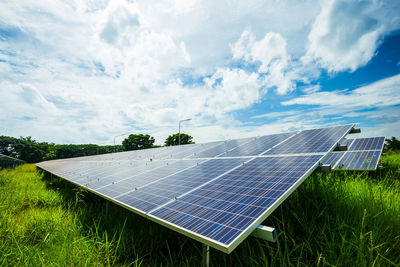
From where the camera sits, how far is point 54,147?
220 feet

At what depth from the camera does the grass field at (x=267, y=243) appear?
2842 millimetres

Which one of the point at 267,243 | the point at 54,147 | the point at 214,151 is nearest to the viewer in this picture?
the point at 267,243

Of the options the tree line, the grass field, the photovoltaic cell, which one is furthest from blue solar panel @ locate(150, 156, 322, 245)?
the tree line

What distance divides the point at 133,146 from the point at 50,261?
7691 centimetres

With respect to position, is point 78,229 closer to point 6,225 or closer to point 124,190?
point 124,190

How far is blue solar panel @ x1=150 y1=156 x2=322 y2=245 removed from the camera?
2.34 metres

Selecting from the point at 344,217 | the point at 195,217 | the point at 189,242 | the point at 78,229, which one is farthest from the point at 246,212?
the point at 78,229

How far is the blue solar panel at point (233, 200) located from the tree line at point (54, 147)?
6040cm

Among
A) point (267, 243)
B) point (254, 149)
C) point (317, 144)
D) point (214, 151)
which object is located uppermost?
Result: point (317, 144)

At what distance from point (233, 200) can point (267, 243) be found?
101cm

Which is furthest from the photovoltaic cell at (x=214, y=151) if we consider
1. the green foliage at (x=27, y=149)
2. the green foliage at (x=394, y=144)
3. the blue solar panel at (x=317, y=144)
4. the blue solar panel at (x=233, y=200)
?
the green foliage at (x=27, y=149)

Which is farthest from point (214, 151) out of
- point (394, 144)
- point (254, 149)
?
point (394, 144)

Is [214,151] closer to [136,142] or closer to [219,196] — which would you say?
[219,196]

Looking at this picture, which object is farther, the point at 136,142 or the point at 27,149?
the point at 136,142
